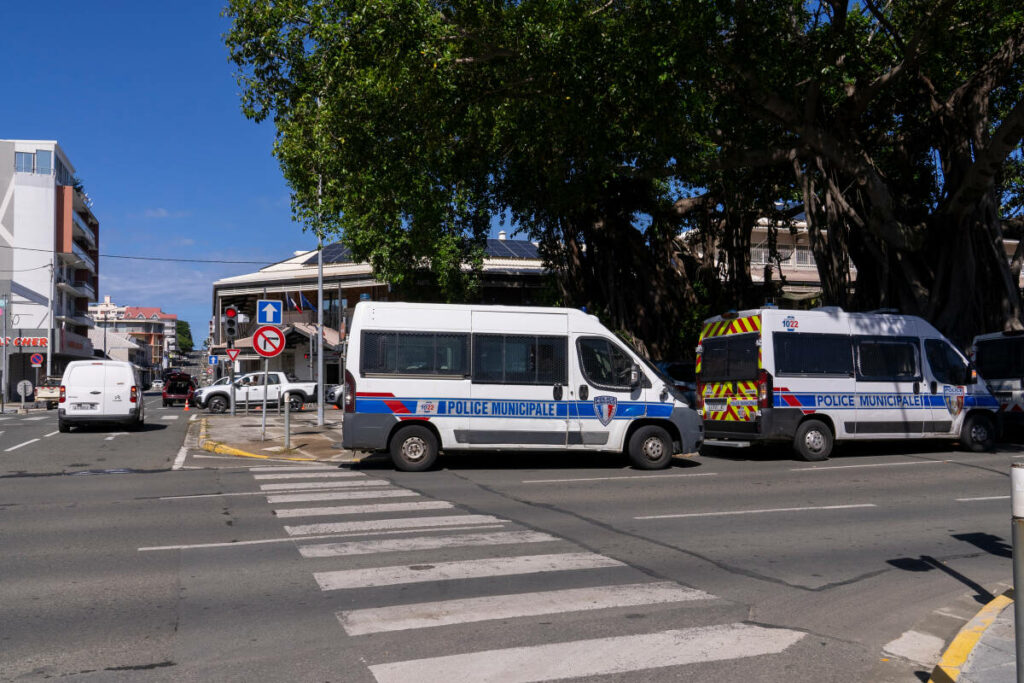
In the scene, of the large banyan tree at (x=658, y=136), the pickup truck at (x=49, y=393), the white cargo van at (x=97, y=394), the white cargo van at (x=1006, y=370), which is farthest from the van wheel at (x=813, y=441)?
the pickup truck at (x=49, y=393)

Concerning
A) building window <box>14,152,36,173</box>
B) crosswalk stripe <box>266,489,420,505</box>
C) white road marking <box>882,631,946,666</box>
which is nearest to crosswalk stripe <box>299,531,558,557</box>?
crosswalk stripe <box>266,489,420,505</box>

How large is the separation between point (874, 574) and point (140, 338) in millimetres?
178547

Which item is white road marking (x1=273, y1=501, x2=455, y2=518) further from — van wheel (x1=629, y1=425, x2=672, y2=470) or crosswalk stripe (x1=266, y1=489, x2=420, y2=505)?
van wheel (x1=629, y1=425, x2=672, y2=470)

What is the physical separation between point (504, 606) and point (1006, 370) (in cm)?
1594

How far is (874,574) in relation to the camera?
23.0ft

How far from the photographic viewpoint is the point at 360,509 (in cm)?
970

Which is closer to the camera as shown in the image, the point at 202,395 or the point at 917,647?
the point at 917,647

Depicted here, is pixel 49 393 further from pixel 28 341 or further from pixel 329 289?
pixel 28 341

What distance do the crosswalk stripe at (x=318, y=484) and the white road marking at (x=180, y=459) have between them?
335 cm

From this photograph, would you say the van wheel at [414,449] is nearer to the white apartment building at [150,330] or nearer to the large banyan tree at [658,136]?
the large banyan tree at [658,136]

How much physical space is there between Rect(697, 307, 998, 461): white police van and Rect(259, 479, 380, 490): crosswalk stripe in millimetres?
6702

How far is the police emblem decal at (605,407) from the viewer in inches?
544

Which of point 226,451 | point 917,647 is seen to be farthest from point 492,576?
point 226,451

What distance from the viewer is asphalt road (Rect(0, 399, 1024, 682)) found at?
16.0ft
